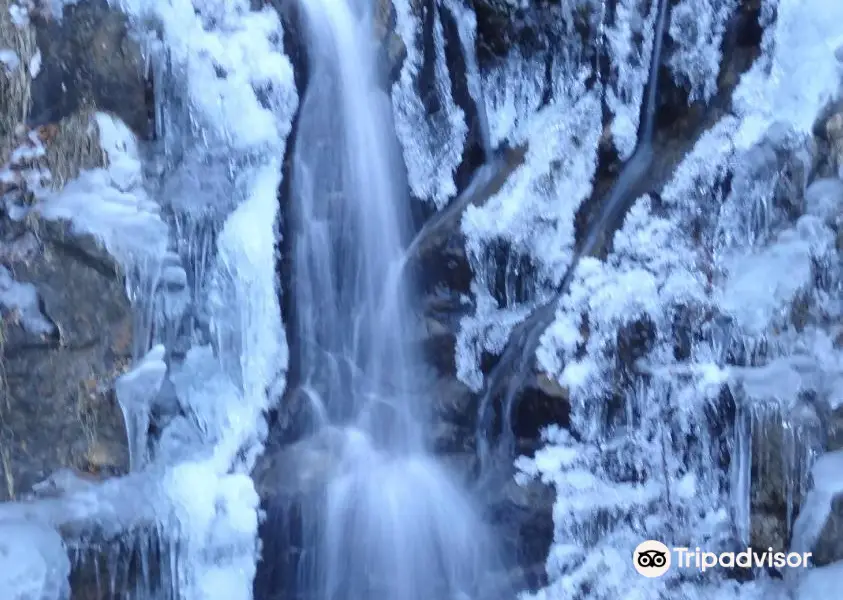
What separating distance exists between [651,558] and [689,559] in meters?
0.18

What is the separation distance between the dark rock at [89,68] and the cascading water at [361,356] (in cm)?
85

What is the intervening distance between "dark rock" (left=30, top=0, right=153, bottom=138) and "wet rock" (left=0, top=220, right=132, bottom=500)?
61cm

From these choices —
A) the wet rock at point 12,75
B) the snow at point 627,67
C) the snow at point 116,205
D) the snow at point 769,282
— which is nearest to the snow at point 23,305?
the snow at point 116,205

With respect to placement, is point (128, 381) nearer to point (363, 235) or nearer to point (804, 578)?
point (363, 235)

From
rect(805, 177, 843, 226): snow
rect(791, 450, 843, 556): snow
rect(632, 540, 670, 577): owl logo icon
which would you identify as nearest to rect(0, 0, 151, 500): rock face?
rect(632, 540, 670, 577): owl logo icon

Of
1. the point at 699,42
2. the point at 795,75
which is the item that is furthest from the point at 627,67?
the point at 795,75

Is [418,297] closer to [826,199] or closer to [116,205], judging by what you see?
[116,205]

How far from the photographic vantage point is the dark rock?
152 inches

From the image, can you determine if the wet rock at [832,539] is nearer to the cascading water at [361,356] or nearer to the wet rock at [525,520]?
the wet rock at [525,520]

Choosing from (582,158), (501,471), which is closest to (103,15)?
(582,158)

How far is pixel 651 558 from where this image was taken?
13.1 feet

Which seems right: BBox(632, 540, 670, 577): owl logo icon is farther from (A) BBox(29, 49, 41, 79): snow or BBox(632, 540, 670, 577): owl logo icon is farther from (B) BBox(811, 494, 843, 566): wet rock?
(A) BBox(29, 49, 41, 79): snow

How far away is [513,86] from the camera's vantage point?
449 centimetres

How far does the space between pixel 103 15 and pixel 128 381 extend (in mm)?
1754
